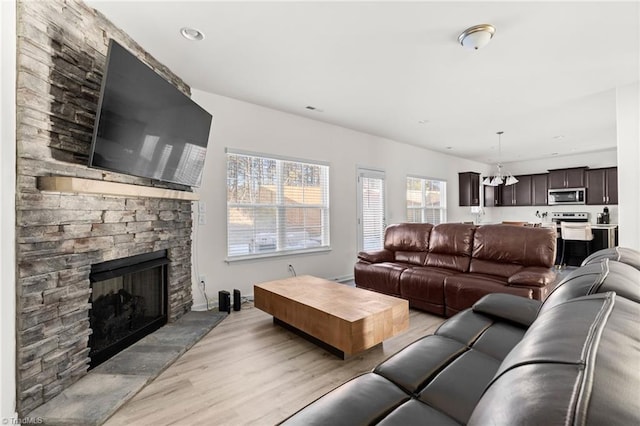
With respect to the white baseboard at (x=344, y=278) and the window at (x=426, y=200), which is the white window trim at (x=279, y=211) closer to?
the white baseboard at (x=344, y=278)

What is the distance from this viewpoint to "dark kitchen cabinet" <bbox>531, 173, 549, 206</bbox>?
7953 mm

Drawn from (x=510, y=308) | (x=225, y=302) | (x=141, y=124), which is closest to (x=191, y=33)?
(x=141, y=124)

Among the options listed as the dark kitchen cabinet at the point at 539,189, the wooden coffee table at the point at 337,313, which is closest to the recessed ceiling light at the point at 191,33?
the wooden coffee table at the point at 337,313

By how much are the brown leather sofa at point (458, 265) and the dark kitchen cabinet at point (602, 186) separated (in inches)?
214

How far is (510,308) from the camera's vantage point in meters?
1.83

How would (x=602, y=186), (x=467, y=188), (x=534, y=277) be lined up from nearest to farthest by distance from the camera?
(x=534, y=277)
(x=602, y=186)
(x=467, y=188)

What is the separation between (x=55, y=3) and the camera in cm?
191

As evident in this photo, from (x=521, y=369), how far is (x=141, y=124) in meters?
2.57

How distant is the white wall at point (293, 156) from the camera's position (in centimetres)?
369

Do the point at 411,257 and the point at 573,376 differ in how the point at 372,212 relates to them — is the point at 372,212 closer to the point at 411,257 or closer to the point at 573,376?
the point at 411,257

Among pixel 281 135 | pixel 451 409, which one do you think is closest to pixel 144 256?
pixel 281 135

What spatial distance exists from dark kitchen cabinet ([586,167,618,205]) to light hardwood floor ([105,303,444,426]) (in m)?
6.94

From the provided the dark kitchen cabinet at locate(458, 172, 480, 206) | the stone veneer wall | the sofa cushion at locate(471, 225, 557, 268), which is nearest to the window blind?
the sofa cushion at locate(471, 225, 557, 268)

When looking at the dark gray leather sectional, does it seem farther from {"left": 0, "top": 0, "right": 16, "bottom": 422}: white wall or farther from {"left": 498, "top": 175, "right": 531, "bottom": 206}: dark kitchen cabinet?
{"left": 498, "top": 175, "right": 531, "bottom": 206}: dark kitchen cabinet
